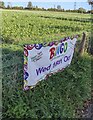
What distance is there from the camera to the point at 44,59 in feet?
15.8

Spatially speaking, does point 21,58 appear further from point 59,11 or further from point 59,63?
point 59,11

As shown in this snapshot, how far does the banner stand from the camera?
436 centimetres

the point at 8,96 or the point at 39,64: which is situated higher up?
the point at 39,64

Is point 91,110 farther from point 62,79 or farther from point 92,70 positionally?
point 92,70

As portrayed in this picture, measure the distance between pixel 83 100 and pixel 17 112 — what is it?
1776 mm

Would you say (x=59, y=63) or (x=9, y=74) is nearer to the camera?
(x=9, y=74)

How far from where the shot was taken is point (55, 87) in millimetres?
4984

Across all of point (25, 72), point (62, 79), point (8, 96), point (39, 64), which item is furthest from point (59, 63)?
point (8, 96)

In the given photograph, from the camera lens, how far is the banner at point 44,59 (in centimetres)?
436

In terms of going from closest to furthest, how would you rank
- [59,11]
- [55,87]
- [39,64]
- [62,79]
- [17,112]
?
[17,112]
[39,64]
[55,87]
[62,79]
[59,11]

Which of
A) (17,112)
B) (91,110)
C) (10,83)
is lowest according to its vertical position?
(91,110)

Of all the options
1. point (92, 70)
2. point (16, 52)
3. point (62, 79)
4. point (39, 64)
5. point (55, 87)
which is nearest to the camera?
point (39, 64)

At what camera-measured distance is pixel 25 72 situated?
4.32 m

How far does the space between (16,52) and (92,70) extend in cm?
195
